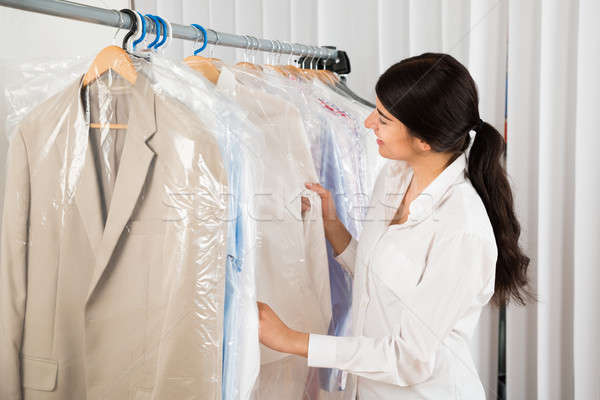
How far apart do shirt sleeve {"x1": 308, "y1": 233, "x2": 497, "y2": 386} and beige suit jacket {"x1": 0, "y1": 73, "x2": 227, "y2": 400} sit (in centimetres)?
25

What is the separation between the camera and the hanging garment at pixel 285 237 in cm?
86

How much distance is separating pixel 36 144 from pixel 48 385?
35 centimetres

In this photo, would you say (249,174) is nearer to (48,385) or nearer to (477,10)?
(48,385)

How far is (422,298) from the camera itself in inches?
→ 32.9

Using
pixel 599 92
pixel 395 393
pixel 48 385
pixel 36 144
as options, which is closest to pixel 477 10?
pixel 599 92

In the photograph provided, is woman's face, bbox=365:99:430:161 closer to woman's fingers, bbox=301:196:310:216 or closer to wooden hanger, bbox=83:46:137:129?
woman's fingers, bbox=301:196:310:216

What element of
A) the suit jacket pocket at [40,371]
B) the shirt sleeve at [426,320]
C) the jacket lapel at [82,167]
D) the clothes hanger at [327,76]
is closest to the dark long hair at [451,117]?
the shirt sleeve at [426,320]

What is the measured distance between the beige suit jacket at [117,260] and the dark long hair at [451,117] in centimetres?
35

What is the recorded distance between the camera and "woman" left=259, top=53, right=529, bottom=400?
2.71 ft

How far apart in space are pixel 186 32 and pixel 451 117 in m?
0.51

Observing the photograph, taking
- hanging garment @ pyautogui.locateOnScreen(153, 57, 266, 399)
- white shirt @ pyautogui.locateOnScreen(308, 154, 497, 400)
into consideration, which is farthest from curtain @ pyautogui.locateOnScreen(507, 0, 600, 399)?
hanging garment @ pyautogui.locateOnScreen(153, 57, 266, 399)

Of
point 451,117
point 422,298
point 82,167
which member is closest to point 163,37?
point 82,167

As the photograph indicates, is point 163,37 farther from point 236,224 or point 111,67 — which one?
point 236,224

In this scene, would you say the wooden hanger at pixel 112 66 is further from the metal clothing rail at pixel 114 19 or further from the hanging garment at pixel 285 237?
the hanging garment at pixel 285 237
